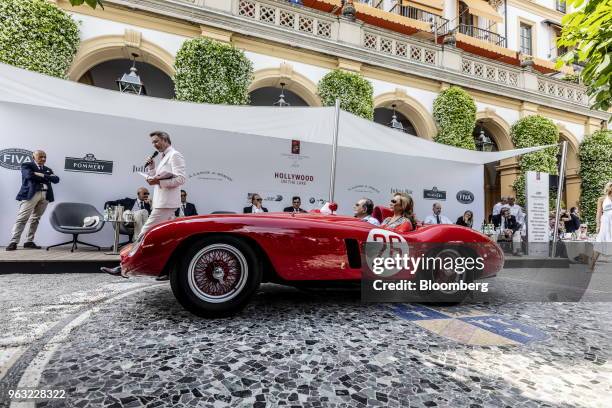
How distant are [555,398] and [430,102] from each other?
1212 centimetres

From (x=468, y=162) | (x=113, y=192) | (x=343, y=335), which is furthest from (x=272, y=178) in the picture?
(x=343, y=335)

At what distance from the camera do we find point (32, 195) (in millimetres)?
5871

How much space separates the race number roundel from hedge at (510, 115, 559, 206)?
12.3m

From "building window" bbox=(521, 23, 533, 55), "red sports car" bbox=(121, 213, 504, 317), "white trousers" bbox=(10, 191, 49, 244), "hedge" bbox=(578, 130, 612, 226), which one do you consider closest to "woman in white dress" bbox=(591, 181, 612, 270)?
"red sports car" bbox=(121, 213, 504, 317)

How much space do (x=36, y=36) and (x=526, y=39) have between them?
2021 centimetres

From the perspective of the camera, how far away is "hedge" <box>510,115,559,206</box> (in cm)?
1272

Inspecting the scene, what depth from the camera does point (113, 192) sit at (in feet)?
22.5

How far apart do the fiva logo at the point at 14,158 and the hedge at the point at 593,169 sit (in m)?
18.8

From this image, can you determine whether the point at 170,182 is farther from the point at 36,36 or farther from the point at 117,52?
the point at 117,52

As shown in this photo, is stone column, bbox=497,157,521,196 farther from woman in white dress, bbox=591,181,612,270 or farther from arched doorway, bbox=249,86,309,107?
arched doorway, bbox=249,86,309,107

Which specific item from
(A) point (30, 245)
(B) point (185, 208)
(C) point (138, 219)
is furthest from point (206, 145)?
(A) point (30, 245)

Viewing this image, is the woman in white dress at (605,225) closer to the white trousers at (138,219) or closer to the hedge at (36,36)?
the white trousers at (138,219)

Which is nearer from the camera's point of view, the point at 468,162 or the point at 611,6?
the point at 611,6

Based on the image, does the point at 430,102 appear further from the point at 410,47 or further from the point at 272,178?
the point at 272,178
